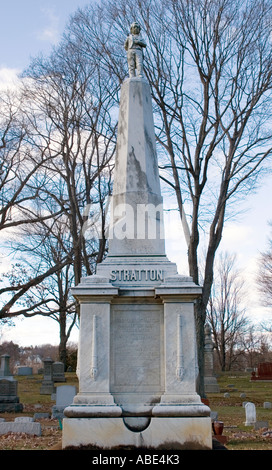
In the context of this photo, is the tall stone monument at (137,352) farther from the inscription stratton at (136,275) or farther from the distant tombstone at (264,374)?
the distant tombstone at (264,374)

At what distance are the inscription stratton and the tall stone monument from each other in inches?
0.6

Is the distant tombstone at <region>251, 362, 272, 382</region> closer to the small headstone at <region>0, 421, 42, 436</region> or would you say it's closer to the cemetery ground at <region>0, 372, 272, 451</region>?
the cemetery ground at <region>0, 372, 272, 451</region>

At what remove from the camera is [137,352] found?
316 inches

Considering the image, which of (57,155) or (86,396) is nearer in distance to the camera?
(86,396)

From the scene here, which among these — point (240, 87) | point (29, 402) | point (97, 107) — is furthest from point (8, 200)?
point (240, 87)

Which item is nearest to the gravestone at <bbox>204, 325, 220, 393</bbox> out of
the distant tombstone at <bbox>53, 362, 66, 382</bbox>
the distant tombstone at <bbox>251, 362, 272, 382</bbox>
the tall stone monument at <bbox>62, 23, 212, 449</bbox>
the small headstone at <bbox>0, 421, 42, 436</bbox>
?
the distant tombstone at <bbox>251, 362, 272, 382</bbox>

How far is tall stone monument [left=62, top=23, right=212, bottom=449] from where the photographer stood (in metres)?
7.44

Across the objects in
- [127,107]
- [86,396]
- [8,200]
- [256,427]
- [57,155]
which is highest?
[57,155]

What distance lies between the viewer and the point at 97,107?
21.8 meters

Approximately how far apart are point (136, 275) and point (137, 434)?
2.30 meters

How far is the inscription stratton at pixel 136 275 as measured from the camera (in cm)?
840

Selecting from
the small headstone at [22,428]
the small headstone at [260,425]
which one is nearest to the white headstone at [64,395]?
the small headstone at [22,428]
